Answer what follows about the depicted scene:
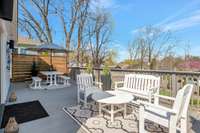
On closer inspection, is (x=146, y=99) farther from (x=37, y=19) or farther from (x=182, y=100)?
(x=37, y=19)

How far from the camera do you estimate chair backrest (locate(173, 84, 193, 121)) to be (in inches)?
74.2

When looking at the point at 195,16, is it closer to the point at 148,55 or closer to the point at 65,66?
the point at 148,55

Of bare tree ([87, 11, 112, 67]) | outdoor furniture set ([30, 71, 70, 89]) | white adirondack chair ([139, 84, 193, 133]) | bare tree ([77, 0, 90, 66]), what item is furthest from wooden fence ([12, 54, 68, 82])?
white adirondack chair ([139, 84, 193, 133])

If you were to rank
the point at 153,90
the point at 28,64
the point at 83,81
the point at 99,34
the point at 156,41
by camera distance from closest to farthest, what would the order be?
the point at 153,90
the point at 83,81
the point at 28,64
the point at 156,41
the point at 99,34

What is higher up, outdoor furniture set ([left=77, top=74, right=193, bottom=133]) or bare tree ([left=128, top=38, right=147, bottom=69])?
bare tree ([left=128, top=38, right=147, bottom=69])

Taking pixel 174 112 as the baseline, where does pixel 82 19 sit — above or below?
above

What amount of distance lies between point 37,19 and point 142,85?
42.1 ft

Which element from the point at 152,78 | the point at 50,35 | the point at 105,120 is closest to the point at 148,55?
the point at 50,35

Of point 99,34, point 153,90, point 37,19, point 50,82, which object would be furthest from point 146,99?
point 37,19

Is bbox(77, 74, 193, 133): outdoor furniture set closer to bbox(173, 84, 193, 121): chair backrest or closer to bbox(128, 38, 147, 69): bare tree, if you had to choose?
bbox(173, 84, 193, 121): chair backrest

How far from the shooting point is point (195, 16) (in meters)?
10.8

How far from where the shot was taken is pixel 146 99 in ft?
11.8

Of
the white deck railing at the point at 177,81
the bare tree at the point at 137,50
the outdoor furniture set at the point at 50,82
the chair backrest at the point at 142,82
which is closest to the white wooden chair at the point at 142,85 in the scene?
the chair backrest at the point at 142,82

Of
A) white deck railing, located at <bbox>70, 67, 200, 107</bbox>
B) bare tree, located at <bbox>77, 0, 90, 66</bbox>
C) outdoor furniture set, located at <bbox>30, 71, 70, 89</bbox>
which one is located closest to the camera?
white deck railing, located at <bbox>70, 67, 200, 107</bbox>
